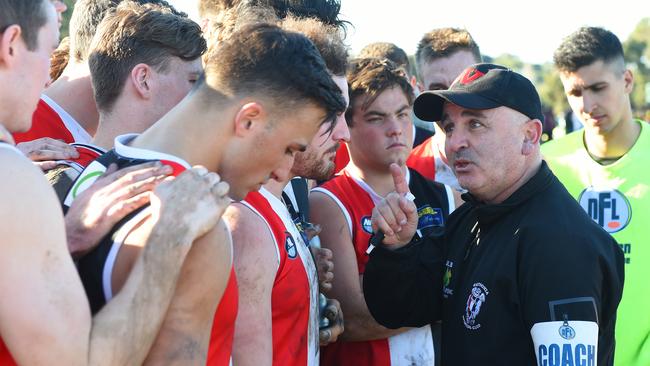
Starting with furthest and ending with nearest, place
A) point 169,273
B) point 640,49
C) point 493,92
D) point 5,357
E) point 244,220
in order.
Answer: point 640,49 < point 493,92 < point 244,220 < point 169,273 < point 5,357

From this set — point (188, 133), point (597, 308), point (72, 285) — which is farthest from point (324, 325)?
point (72, 285)

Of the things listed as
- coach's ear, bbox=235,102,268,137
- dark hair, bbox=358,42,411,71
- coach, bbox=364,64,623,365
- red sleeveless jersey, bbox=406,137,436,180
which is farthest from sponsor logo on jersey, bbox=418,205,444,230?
dark hair, bbox=358,42,411,71

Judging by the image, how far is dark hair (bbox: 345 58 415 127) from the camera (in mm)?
4660

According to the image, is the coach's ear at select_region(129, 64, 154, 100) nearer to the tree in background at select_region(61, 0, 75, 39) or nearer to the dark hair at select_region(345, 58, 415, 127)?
the dark hair at select_region(345, 58, 415, 127)

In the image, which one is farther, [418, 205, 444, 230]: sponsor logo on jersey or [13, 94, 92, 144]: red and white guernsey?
[418, 205, 444, 230]: sponsor logo on jersey

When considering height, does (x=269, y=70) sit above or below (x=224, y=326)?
above

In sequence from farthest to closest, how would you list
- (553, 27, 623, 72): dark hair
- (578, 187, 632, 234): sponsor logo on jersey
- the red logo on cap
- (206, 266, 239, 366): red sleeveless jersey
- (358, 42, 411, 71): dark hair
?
(358, 42, 411, 71): dark hair < (553, 27, 623, 72): dark hair < (578, 187, 632, 234): sponsor logo on jersey < the red logo on cap < (206, 266, 239, 366): red sleeveless jersey

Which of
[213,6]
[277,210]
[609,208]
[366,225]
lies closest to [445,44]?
[609,208]

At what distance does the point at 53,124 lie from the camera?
4.11m

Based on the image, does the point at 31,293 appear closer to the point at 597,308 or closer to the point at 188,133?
the point at 188,133

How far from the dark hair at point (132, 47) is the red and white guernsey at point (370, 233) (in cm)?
124

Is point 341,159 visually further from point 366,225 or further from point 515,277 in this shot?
point 515,277

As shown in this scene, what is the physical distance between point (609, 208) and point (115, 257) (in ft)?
12.6

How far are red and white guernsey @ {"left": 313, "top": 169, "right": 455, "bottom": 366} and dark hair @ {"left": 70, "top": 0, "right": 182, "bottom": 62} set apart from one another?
126 cm
